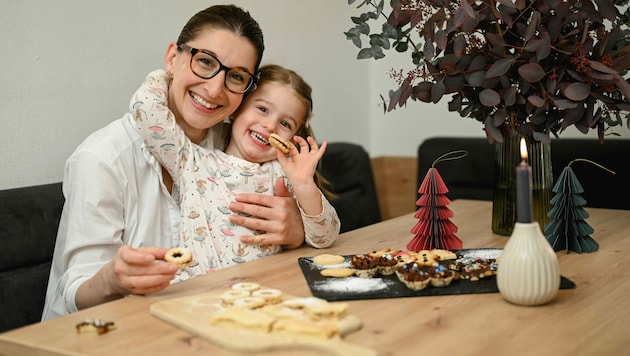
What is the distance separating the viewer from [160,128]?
1.81 metres

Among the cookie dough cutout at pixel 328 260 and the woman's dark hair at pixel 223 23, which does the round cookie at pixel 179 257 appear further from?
the woman's dark hair at pixel 223 23

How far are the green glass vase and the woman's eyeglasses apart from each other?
69 centimetres

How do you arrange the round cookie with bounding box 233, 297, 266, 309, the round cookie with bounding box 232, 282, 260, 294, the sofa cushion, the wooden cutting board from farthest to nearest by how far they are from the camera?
the sofa cushion < the round cookie with bounding box 232, 282, 260, 294 < the round cookie with bounding box 233, 297, 266, 309 < the wooden cutting board

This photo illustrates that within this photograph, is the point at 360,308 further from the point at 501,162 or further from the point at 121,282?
the point at 501,162

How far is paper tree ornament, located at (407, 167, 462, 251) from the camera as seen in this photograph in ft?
5.80

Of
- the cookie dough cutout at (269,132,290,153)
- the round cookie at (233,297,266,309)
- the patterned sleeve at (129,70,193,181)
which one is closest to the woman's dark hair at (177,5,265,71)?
the patterned sleeve at (129,70,193,181)

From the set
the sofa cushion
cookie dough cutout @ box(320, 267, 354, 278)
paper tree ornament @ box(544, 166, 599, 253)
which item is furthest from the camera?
the sofa cushion

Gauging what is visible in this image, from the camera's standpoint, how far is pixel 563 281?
1445 millimetres

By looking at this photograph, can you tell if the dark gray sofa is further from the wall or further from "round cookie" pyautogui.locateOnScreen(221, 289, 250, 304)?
"round cookie" pyautogui.locateOnScreen(221, 289, 250, 304)

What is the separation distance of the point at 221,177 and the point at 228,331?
2.73ft

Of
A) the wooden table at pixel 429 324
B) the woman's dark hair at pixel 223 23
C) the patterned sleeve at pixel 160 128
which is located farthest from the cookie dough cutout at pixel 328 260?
the woman's dark hair at pixel 223 23

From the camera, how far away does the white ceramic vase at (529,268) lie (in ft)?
4.16

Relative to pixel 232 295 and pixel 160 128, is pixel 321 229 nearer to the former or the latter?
pixel 160 128

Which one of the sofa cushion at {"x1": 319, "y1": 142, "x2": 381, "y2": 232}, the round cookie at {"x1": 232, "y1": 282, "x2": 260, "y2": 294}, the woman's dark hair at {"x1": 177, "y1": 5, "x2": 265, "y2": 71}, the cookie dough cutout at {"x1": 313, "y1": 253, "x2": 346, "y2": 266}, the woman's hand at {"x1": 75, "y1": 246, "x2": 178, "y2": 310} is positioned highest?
the woman's dark hair at {"x1": 177, "y1": 5, "x2": 265, "y2": 71}
